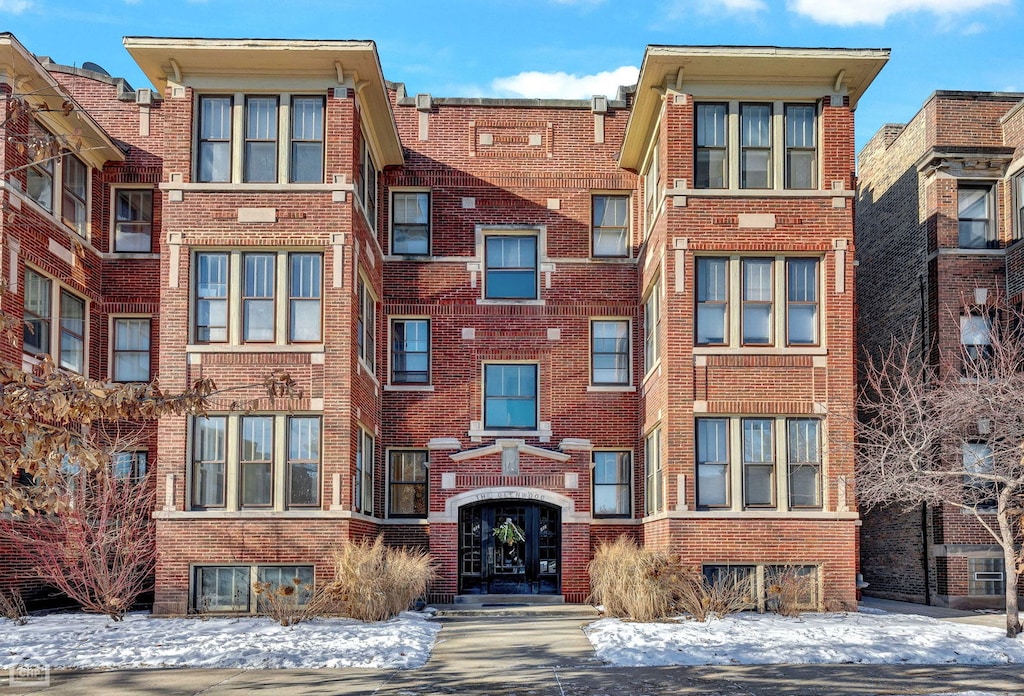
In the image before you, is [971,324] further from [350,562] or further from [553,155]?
[350,562]

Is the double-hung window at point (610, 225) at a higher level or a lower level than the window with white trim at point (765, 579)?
higher

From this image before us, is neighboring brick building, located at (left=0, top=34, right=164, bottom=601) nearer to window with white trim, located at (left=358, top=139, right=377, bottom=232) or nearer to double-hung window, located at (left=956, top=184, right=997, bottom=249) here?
window with white trim, located at (left=358, top=139, right=377, bottom=232)

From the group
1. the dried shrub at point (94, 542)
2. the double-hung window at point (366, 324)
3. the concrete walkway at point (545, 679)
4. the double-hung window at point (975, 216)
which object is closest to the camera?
the concrete walkway at point (545, 679)

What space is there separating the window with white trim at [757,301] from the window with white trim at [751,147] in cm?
163

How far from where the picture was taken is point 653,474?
2291 centimetres

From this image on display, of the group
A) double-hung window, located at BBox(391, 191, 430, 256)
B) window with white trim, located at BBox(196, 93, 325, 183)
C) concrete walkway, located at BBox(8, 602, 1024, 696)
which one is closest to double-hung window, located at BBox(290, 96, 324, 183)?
window with white trim, located at BBox(196, 93, 325, 183)

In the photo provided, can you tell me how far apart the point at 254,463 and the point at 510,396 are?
6.81 meters

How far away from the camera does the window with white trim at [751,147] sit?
21.5 metres

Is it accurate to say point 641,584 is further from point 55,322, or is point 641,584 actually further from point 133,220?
point 133,220

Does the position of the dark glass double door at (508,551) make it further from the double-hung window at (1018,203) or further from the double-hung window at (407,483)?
the double-hung window at (1018,203)

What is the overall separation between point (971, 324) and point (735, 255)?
23.6ft

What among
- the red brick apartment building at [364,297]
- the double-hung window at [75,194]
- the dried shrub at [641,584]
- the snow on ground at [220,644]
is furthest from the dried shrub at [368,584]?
the double-hung window at [75,194]

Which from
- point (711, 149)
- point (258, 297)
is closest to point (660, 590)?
point (711, 149)

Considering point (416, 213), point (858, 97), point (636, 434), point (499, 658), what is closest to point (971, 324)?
point (858, 97)
